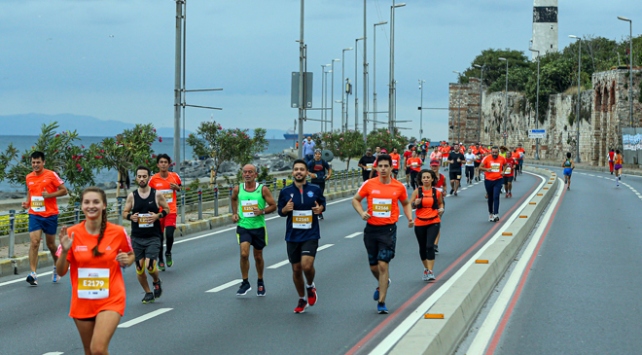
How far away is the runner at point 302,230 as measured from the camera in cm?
1145

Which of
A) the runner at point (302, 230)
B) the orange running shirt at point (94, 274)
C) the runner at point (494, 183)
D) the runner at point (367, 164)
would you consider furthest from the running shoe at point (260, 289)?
the runner at point (367, 164)

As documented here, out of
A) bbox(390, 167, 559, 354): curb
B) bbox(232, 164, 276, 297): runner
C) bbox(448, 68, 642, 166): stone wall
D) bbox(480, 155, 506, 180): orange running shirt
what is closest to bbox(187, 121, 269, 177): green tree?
bbox(480, 155, 506, 180): orange running shirt

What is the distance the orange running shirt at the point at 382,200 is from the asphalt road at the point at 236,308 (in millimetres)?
1039

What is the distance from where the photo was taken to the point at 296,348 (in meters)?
9.23

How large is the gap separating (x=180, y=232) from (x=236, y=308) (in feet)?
36.1

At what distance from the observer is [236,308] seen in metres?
11.7

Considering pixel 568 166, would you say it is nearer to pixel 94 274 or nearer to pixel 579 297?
pixel 579 297

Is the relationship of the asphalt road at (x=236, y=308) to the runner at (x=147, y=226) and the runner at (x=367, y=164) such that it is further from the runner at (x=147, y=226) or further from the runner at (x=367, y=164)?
the runner at (x=367, y=164)

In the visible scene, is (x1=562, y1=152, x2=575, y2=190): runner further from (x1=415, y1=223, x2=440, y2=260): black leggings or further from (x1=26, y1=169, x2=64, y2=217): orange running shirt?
(x1=26, y1=169, x2=64, y2=217): orange running shirt

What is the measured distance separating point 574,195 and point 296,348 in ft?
98.5

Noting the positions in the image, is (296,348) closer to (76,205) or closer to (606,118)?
(76,205)

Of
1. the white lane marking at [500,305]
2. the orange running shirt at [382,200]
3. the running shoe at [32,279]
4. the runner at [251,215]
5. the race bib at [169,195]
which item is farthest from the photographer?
the race bib at [169,195]

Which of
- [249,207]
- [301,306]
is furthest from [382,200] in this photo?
[249,207]

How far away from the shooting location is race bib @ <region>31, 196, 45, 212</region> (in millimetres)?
14164
